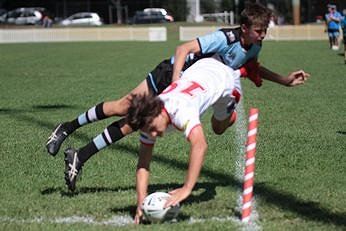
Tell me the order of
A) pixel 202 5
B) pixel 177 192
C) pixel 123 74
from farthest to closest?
pixel 202 5 → pixel 123 74 → pixel 177 192

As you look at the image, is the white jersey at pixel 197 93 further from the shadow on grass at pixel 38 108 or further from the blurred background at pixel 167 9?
the blurred background at pixel 167 9

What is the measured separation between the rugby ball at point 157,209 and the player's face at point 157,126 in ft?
1.77

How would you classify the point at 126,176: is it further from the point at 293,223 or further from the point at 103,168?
the point at 293,223

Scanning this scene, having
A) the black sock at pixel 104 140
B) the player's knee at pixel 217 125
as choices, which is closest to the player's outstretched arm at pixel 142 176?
the black sock at pixel 104 140

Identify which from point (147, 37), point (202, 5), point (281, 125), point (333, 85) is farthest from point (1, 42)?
point (281, 125)

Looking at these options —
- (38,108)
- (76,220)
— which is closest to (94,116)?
(76,220)

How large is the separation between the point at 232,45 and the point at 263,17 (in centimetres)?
49

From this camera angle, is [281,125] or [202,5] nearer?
[281,125]

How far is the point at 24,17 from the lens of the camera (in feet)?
238

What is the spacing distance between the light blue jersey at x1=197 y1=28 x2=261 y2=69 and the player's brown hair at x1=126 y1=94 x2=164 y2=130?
64.7 inches

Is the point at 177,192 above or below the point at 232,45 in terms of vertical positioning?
below

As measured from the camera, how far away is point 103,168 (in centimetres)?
841

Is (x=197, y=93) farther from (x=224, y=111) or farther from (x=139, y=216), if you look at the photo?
(x=224, y=111)

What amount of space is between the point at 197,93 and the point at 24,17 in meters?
68.8
